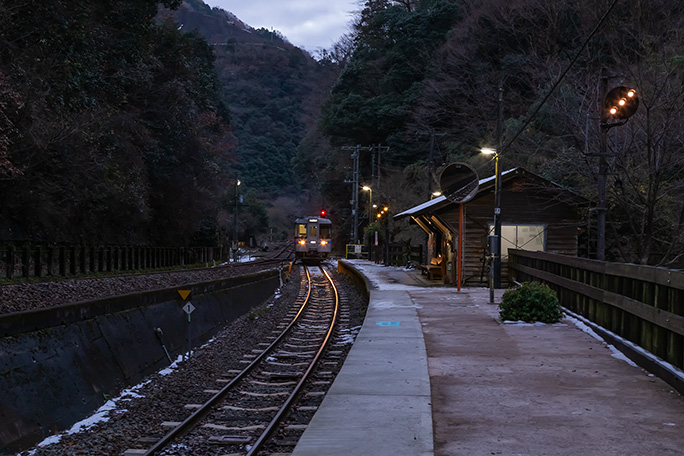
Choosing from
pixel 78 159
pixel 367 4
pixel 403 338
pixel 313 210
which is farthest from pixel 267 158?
pixel 403 338

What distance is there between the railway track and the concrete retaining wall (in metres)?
1.54

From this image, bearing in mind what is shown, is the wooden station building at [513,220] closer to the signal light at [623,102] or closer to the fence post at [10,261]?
the signal light at [623,102]

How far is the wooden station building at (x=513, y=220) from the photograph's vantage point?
22.9 metres

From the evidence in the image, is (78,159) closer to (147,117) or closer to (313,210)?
(147,117)

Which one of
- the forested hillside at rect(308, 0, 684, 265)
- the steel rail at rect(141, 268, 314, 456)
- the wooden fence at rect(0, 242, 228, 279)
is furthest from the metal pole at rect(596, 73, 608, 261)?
the wooden fence at rect(0, 242, 228, 279)

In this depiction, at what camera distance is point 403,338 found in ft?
38.3

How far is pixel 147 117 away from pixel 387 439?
34599mm

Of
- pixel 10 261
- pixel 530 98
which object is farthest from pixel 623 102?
pixel 530 98

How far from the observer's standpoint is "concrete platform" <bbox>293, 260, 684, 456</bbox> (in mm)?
5754

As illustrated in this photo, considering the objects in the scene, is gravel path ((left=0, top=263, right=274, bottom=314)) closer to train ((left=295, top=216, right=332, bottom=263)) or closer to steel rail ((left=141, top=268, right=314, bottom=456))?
steel rail ((left=141, top=268, right=314, bottom=456))

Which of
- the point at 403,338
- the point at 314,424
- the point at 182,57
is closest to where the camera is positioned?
the point at 314,424

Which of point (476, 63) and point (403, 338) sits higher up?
point (476, 63)

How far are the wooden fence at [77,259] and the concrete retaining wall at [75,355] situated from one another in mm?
9717

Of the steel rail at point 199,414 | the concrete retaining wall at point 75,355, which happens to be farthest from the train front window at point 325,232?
the steel rail at point 199,414
